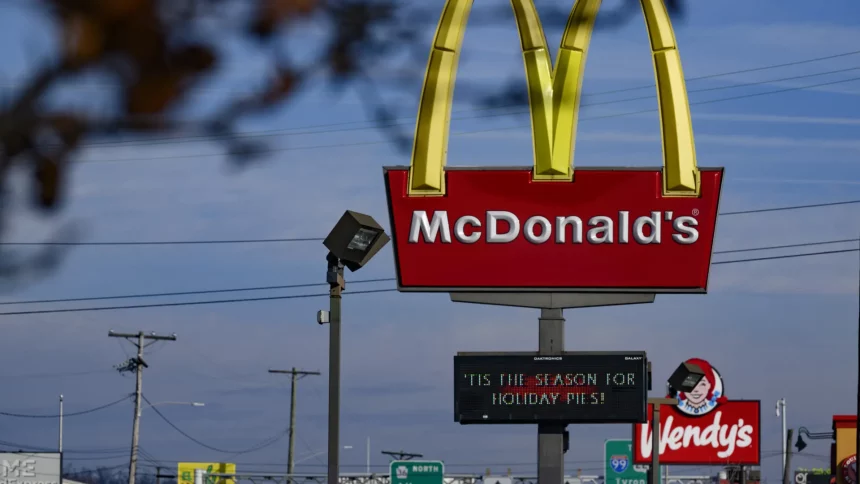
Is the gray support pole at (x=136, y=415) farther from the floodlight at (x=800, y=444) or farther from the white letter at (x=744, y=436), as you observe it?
the floodlight at (x=800, y=444)

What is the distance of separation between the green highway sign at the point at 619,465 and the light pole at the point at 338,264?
141 feet

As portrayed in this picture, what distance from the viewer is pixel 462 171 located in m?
32.2

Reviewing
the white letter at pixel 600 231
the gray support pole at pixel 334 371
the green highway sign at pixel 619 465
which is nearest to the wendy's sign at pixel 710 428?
the green highway sign at pixel 619 465

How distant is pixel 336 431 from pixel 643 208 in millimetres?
18840

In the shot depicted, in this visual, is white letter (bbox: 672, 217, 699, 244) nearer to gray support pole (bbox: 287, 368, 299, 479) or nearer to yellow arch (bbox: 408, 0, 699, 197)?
yellow arch (bbox: 408, 0, 699, 197)

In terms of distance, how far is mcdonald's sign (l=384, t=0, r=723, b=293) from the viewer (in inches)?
1262

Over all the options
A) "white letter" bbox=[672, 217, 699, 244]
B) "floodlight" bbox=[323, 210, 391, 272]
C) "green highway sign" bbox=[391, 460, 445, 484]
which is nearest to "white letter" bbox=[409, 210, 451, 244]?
"white letter" bbox=[672, 217, 699, 244]

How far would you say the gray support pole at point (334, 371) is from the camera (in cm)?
1506

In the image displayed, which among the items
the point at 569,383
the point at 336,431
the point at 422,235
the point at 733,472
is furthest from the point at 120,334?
the point at 336,431

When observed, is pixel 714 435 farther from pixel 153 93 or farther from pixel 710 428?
pixel 153 93

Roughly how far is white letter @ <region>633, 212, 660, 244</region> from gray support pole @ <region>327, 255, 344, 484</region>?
18.4m

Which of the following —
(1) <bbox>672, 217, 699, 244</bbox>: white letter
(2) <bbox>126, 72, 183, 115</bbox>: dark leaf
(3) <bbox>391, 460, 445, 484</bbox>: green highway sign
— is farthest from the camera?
(3) <bbox>391, 460, 445, 484</bbox>: green highway sign

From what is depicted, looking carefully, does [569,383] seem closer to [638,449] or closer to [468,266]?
[468,266]

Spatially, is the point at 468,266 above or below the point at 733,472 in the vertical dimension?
above
